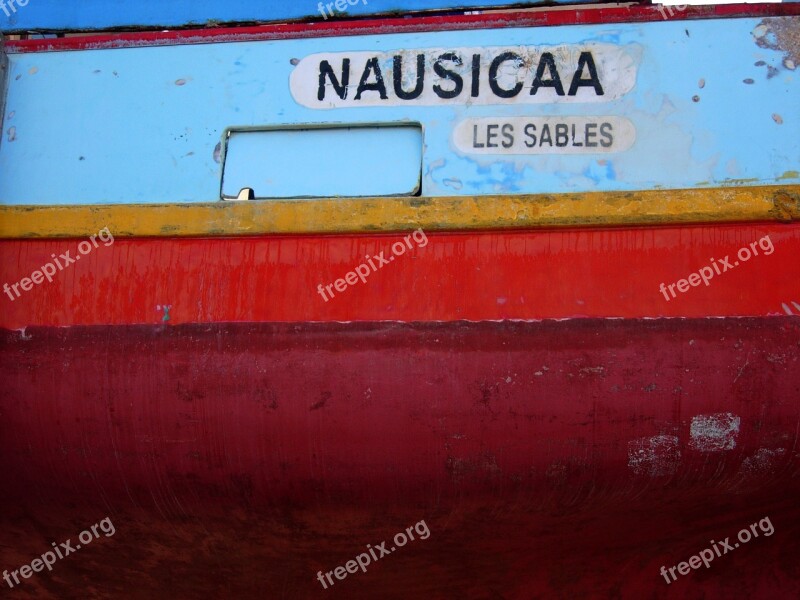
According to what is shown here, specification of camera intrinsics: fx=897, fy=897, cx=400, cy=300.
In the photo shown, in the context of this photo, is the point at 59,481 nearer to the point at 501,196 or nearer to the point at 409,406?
the point at 409,406

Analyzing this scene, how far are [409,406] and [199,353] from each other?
2.03 ft

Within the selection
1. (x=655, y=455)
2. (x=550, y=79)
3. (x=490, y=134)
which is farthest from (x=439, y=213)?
(x=655, y=455)

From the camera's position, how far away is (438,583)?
291 centimetres

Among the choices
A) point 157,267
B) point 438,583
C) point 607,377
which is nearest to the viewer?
Answer: point 607,377

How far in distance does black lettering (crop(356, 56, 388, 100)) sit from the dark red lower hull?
0.74 m

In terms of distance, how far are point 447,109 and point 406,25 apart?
0.31 metres

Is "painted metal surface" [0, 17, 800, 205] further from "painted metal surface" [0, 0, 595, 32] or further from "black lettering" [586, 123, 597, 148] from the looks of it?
"painted metal surface" [0, 0, 595, 32]

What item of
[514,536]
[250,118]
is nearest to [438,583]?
[514,536]
